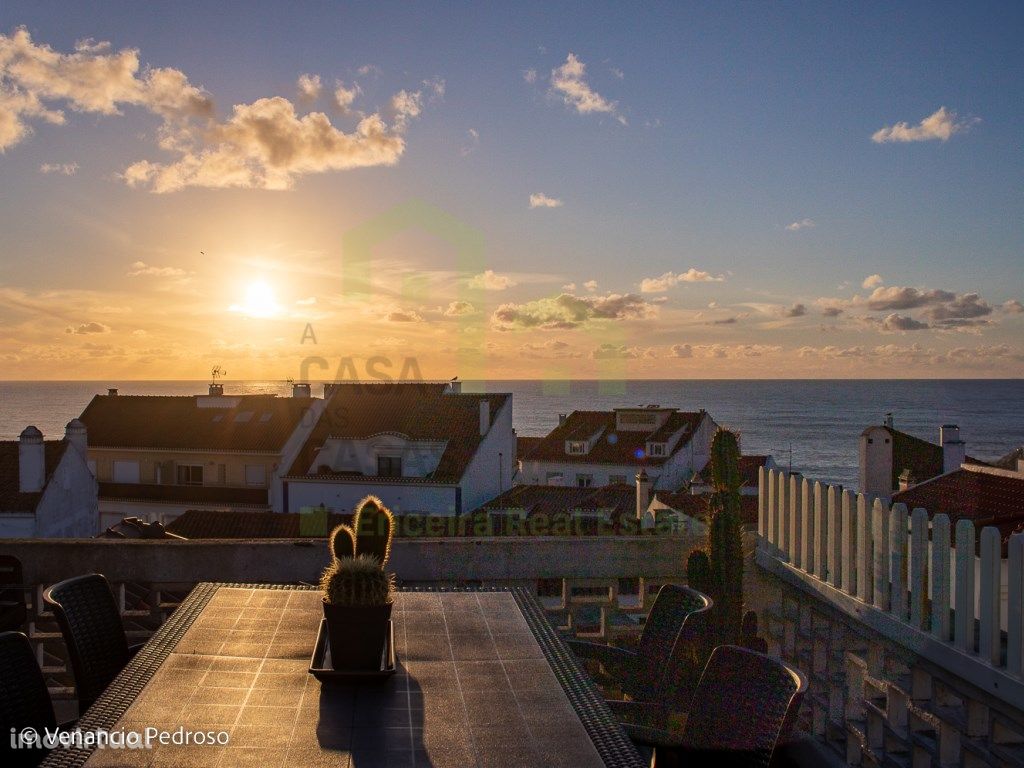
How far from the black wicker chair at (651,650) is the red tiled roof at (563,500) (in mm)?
28467

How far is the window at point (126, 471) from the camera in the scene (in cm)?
3888

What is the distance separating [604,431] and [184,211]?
44250 mm

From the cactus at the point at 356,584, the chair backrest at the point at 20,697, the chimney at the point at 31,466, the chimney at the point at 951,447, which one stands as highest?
the cactus at the point at 356,584

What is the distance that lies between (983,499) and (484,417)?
2865cm

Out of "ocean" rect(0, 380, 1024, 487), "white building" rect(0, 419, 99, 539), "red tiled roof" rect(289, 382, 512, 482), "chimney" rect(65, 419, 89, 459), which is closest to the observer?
"white building" rect(0, 419, 99, 539)

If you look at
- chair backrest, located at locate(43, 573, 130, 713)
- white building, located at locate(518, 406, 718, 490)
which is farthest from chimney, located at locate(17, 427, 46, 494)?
white building, located at locate(518, 406, 718, 490)

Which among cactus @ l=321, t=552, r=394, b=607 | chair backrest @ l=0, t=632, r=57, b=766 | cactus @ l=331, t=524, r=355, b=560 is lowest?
chair backrest @ l=0, t=632, r=57, b=766

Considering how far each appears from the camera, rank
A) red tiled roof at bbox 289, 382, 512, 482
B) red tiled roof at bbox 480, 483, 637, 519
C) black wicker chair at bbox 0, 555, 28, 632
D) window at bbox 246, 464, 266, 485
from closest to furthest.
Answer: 1. black wicker chair at bbox 0, 555, 28, 632
2. red tiled roof at bbox 480, 483, 637, 519
3. red tiled roof at bbox 289, 382, 512, 482
4. window at bbox 246, 464, 266, 485

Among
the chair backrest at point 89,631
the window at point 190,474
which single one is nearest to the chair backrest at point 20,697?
the chair backrest at point 89,631

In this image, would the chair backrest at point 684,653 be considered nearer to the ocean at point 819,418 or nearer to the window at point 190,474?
the window at point 190,474

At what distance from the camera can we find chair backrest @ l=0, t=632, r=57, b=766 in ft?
9.20

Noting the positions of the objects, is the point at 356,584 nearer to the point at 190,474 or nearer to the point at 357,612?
the point at 357,612

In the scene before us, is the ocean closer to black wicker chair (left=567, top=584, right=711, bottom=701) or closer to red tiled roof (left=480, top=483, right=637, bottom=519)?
red tiled roof (left=480, top=483, right=637, bottom=519)

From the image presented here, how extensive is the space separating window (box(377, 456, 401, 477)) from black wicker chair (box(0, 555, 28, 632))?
97.3ft
